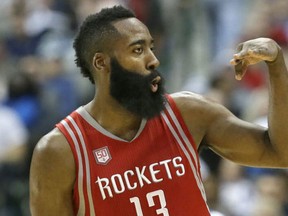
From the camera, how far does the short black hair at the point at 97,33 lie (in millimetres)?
4949

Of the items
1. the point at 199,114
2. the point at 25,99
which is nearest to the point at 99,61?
the point at 199,114

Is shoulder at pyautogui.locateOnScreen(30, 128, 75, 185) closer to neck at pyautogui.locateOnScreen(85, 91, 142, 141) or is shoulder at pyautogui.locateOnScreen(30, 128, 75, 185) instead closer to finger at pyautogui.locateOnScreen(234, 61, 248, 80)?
neck at pyautogui.locateOnScreen(85, 91, 142, 141)

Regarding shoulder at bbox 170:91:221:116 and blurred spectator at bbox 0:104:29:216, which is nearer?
shoulder at bbox 170:91:221:116

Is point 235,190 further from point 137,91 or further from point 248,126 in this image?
point 137,91

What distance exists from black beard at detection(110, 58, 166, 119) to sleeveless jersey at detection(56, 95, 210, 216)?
4.4 inches

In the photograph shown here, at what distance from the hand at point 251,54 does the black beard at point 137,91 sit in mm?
533

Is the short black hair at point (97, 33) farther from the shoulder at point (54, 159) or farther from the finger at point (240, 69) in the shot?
the finger at point (240, 69)

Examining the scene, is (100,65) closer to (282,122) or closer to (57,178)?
(57,178)

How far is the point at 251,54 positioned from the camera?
444 cm

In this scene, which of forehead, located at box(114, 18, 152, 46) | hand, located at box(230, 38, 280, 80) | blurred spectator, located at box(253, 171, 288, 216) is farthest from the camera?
blurred spectator, located at box(253, 171, 288, 216)

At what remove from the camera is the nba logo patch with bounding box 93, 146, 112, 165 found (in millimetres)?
4930

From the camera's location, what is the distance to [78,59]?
515 centimetres

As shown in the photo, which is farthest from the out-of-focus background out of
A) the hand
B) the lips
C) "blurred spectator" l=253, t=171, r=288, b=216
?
the hand

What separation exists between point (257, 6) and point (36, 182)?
613 cm
